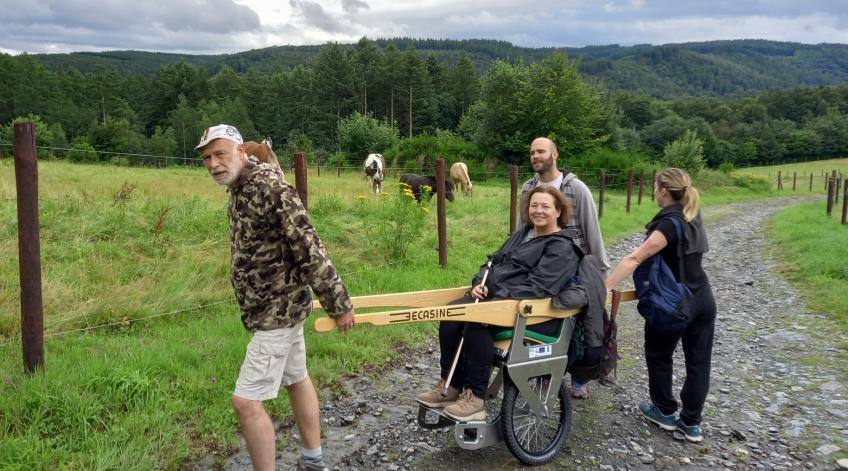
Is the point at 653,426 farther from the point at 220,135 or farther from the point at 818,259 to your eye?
the point at 818,259

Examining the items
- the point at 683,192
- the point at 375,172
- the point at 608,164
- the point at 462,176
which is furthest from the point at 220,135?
the point at 608,164

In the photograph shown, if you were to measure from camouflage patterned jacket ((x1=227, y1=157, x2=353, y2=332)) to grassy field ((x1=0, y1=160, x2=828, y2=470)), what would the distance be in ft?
4.06

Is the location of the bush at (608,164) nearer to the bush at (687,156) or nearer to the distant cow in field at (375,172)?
the bush at (687,156)

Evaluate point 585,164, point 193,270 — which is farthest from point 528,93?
point 193,270

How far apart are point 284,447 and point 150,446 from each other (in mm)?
803

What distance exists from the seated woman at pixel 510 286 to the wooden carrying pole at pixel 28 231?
2578 millimetres

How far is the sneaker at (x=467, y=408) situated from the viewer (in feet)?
11.7

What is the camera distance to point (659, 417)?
14.7ft

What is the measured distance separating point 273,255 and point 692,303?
284cm

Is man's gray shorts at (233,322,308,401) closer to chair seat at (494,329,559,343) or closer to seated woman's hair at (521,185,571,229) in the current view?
chair seat at (494,329,559,343)

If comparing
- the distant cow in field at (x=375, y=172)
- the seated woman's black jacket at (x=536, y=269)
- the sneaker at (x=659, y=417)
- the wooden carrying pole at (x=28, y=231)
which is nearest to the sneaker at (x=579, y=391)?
the sneaker at (x=659, y=417)

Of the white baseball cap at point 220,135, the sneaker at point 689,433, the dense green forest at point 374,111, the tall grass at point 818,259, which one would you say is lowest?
the tall grass at point 818,259

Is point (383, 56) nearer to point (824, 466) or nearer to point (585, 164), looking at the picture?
point (585, 164)

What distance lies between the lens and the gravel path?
3.93 meters
